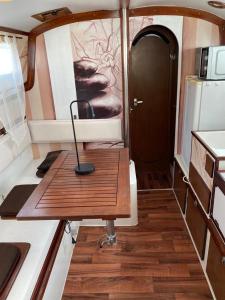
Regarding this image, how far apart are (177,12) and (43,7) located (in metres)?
1.43

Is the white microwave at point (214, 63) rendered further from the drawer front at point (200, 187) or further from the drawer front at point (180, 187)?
the drawer front at point (180, 187)

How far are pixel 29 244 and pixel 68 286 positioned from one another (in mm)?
667

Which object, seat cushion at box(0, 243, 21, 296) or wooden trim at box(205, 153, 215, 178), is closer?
seat cushion at box(0, 243, 21, 296)

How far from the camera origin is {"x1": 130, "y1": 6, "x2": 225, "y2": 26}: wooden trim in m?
2.51

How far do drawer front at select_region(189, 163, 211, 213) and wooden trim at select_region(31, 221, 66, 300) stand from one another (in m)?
1.21

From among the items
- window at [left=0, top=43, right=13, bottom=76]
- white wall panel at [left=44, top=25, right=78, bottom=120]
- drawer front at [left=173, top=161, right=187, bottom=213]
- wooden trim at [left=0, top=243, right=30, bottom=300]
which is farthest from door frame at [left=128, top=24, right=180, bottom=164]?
wooden trim at [left=0, top=243, right=30, bottom=300]

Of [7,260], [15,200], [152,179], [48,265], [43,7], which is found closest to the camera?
[7,260]

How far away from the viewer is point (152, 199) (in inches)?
123

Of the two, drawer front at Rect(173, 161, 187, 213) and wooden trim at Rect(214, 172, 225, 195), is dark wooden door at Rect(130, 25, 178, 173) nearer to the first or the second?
drawer front at Rect(173, 161, 187, 213)

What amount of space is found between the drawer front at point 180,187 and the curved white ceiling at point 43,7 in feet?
5.58

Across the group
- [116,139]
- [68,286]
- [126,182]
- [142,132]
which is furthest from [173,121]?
[68,286]

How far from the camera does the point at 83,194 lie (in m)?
1.63

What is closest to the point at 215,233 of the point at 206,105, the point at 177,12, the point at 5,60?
the point at 206,105

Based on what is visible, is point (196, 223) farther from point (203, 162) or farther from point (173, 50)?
point (173, 50)
